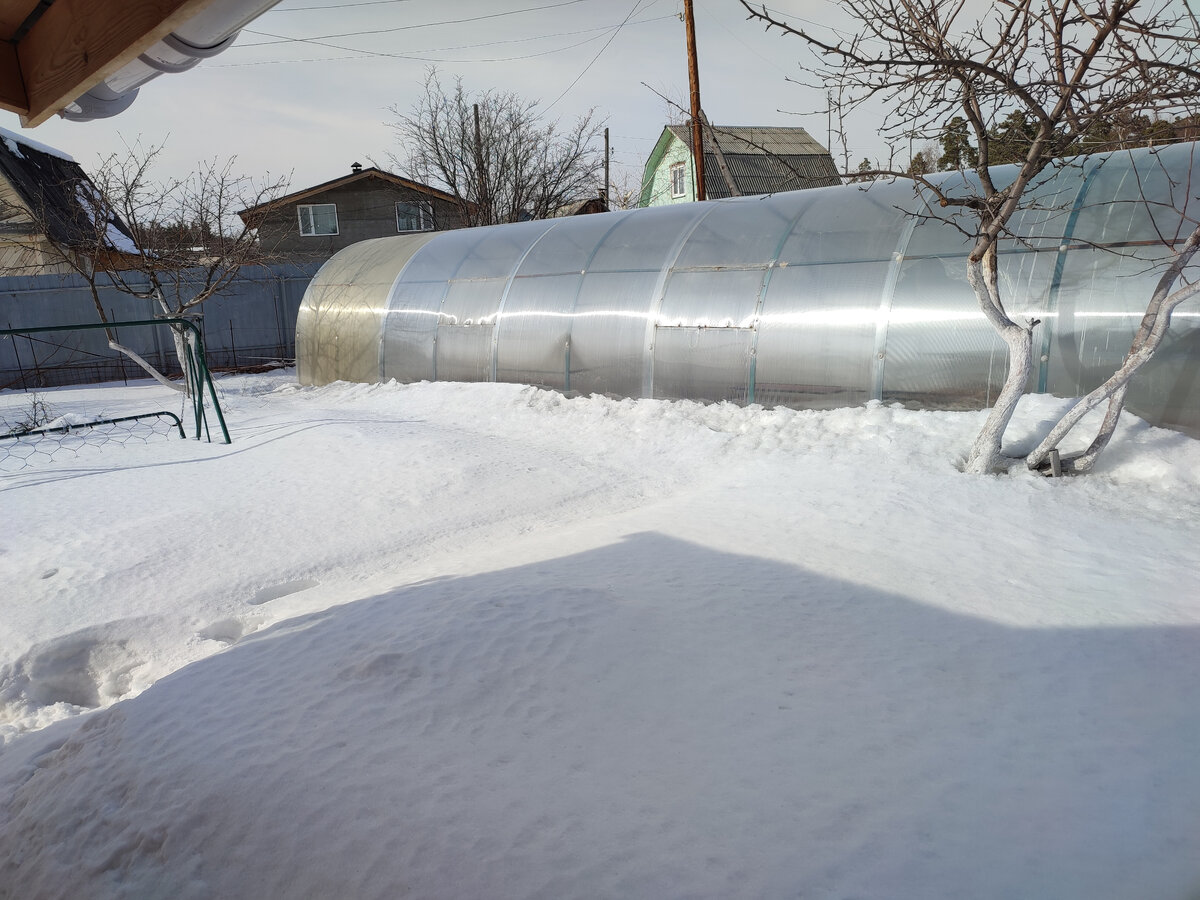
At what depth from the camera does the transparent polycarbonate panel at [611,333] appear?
9.70 metres

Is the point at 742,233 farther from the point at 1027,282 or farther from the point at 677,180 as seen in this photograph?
→ the point at 677,180

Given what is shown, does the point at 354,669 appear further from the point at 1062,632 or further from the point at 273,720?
the point at 1062,632

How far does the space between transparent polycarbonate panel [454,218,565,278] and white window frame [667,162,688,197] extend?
→ 73.1 feet

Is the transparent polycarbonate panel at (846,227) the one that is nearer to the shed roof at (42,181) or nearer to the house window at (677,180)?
the shed roof at (42,181)

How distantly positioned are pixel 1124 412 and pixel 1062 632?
3495mm

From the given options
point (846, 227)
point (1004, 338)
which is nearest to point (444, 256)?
point (846, 227)

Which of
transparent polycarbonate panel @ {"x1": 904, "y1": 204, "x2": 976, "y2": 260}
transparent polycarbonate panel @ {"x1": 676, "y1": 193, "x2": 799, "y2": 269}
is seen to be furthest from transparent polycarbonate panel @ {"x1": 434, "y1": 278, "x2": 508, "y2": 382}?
transparent polycarbonate panel @ {"x1": 904, "y1": 204, "x2": 976, "y2": 260}

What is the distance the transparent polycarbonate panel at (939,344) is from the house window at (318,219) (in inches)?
955

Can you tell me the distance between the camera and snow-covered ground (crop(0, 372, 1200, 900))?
8.17 feet

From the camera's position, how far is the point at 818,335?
26.9 feet

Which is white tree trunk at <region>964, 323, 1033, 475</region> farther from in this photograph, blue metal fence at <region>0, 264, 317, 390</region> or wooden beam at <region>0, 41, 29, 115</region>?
blue metal fence at <region>0, 264, 317, 390</region>

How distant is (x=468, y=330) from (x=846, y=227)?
5.91 metres

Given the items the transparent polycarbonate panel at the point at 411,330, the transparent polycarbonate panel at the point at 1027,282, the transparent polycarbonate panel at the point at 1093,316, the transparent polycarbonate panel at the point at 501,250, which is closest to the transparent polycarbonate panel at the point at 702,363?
the transparent polycarbonate panel at the point at 1027,282

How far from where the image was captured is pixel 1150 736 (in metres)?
3.16
